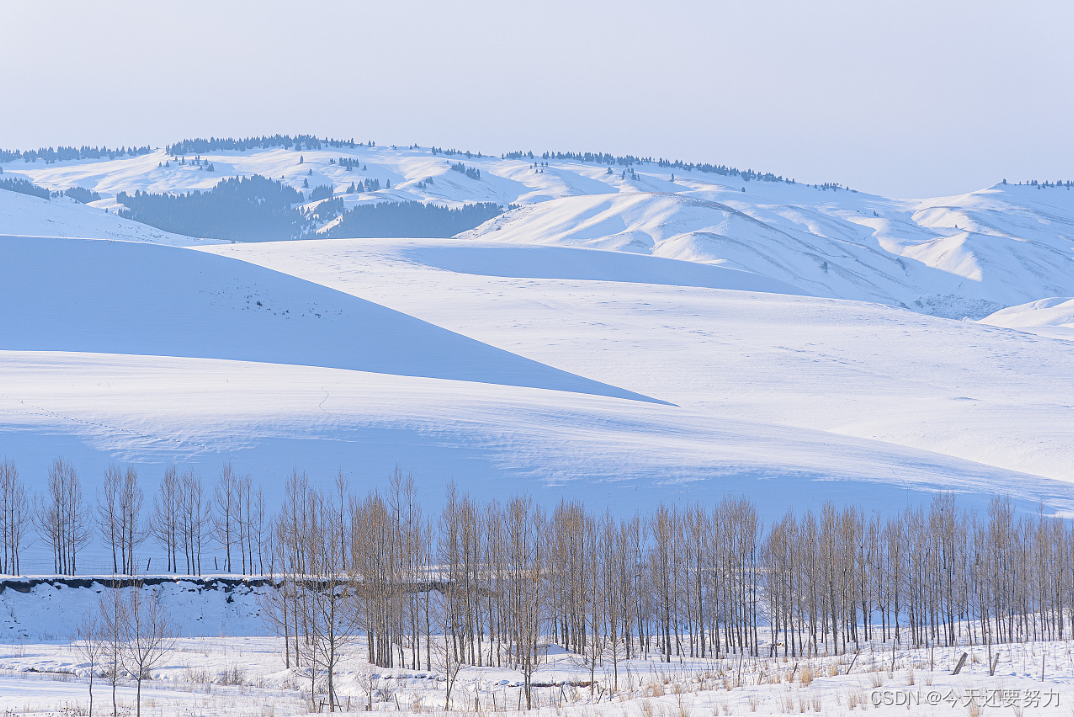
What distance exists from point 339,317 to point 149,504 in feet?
136

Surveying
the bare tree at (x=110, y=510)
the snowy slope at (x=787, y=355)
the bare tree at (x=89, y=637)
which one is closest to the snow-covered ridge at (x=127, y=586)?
the bare tree at (x=89, y=637)

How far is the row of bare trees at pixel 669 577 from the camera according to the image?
30.0m

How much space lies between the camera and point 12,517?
35156mm

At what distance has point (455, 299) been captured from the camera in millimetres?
97188

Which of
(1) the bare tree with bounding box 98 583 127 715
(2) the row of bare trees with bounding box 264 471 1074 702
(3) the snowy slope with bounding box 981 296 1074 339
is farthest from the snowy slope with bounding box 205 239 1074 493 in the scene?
(3) the snowy slope with bounding box 981 296 1074 339

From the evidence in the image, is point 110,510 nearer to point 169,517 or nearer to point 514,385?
point 169,517

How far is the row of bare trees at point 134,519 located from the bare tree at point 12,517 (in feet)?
0.13

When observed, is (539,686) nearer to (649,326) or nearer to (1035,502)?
(1035,502)

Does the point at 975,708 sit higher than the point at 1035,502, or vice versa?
the point at 975,708

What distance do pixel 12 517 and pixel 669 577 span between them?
25.9 metres

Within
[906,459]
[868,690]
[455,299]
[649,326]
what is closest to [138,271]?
[455,299]

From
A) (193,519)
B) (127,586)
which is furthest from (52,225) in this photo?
(127,586)

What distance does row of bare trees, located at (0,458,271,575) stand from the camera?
117ft

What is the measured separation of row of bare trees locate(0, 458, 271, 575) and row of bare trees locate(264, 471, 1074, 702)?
6.46 feet
